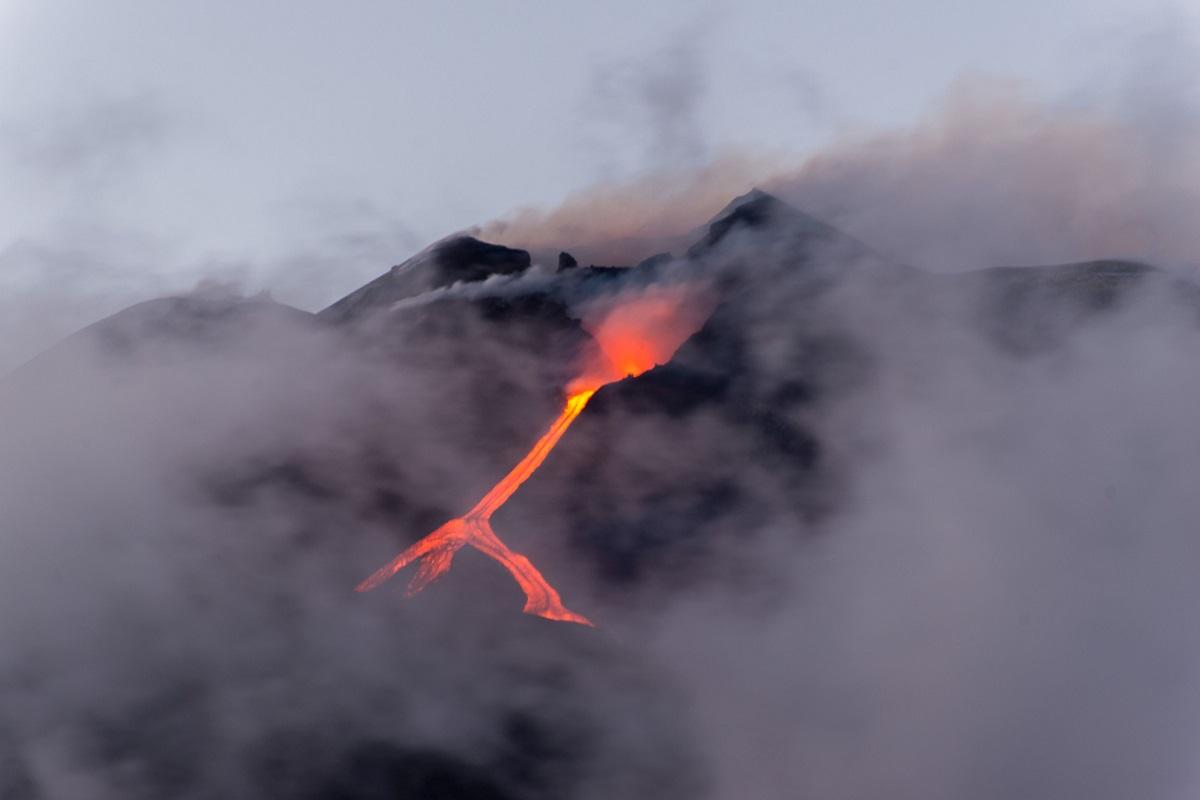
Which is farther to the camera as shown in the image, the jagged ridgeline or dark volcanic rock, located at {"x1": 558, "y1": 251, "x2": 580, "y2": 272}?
dark volcanic rock, located at {"x1": 558, "y1": 251, "x2": 580, "y2": 272}

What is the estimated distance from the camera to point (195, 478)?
16.8 metres

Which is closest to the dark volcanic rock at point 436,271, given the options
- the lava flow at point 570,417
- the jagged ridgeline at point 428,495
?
the jagged ridgeline at point 428,495

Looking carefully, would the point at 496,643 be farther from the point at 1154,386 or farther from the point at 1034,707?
the point at 1154,386

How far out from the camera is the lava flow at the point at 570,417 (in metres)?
16.0

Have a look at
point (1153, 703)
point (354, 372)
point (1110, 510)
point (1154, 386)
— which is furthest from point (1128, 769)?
point (354, 372)

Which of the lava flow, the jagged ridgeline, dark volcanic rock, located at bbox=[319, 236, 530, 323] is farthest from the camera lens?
dark volcanic rock, located at bbox=[319, 236, 530, 323]

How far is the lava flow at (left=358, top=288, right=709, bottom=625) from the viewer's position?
52.3ft

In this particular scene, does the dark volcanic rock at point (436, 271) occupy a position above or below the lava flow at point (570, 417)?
above

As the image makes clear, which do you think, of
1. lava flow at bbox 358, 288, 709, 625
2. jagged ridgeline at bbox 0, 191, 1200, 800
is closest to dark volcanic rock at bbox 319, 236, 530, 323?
jagged ridgeline at bbox 0, 191, 1200, 800

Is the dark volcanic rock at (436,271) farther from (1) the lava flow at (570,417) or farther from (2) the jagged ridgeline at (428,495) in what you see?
(1) the lava flow at (570,417)

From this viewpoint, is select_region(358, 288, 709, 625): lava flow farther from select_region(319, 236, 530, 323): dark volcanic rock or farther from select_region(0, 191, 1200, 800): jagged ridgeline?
select_region(319, 236, 530, 323): dark volcanic rock

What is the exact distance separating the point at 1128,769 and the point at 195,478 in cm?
945

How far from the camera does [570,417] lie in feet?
60.3

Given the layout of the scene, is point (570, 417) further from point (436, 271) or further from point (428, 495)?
point (436, 271)
